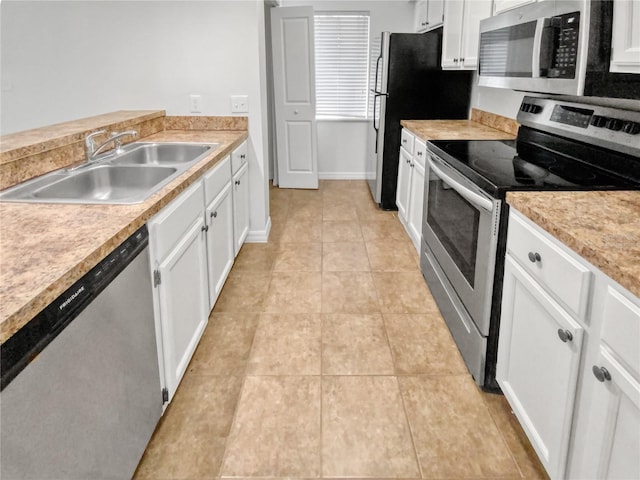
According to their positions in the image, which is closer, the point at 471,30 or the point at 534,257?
the point at 534,257

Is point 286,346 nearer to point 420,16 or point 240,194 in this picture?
point 240,194

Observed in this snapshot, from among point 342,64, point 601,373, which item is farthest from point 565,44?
point 342,64

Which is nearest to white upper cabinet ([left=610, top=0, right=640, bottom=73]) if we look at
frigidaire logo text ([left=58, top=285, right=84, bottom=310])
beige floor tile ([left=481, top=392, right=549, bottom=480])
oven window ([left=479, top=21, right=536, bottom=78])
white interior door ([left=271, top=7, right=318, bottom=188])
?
oven window ([left=479, top=21, right=536, bottom=78])

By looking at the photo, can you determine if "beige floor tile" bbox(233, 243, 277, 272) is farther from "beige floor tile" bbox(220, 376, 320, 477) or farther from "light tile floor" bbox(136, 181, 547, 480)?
"beige floor tile" bbox(220, 376, 320, 477)

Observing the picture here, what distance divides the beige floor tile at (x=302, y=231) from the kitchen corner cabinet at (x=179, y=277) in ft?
5.53

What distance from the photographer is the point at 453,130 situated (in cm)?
361

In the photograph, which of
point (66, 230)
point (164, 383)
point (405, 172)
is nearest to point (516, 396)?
point (164, 383)

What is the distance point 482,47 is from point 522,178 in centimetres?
125

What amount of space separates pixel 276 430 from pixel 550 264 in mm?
1152

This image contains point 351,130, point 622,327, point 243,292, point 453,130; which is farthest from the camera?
point 351,130

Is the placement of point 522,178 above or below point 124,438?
above

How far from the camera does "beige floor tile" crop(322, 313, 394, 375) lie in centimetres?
236

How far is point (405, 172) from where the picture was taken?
4133 millimetres

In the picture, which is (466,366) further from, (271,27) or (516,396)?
(271,27)
